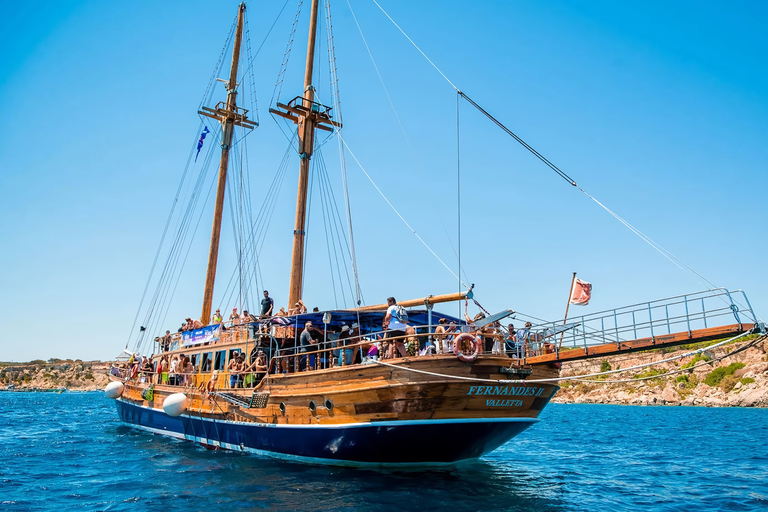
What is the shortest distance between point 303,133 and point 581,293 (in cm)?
1706

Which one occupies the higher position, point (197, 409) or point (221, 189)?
point (221, 189)

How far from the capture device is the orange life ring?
1350 cm

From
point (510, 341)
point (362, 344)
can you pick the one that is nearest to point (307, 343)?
point (362, 344)

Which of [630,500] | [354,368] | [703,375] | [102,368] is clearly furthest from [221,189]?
[102,368]

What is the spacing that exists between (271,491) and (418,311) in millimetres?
7245

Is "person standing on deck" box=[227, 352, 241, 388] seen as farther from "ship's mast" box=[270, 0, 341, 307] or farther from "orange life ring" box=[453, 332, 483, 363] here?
"orange life ring" box=[453, 332, 483, 363]

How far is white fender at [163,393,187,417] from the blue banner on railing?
258cm

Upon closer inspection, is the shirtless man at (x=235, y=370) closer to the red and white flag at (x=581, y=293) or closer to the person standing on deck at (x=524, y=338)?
the person standing on deck at (x=524, y=338)

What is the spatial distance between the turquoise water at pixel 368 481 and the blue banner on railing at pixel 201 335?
4.40 m

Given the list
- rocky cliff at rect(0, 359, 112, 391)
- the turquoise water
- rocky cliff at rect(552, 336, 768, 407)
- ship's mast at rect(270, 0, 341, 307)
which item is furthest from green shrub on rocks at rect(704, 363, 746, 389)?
rocky cliff at rect(0, 359, 112, 391)

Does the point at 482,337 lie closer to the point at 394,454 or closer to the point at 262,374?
the point at 394,454

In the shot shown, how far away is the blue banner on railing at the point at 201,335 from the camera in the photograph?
72.8 ft

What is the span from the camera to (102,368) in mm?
161375

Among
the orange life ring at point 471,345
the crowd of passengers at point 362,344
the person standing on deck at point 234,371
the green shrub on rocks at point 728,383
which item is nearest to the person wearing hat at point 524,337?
the crowd of passengers at point 362,344
